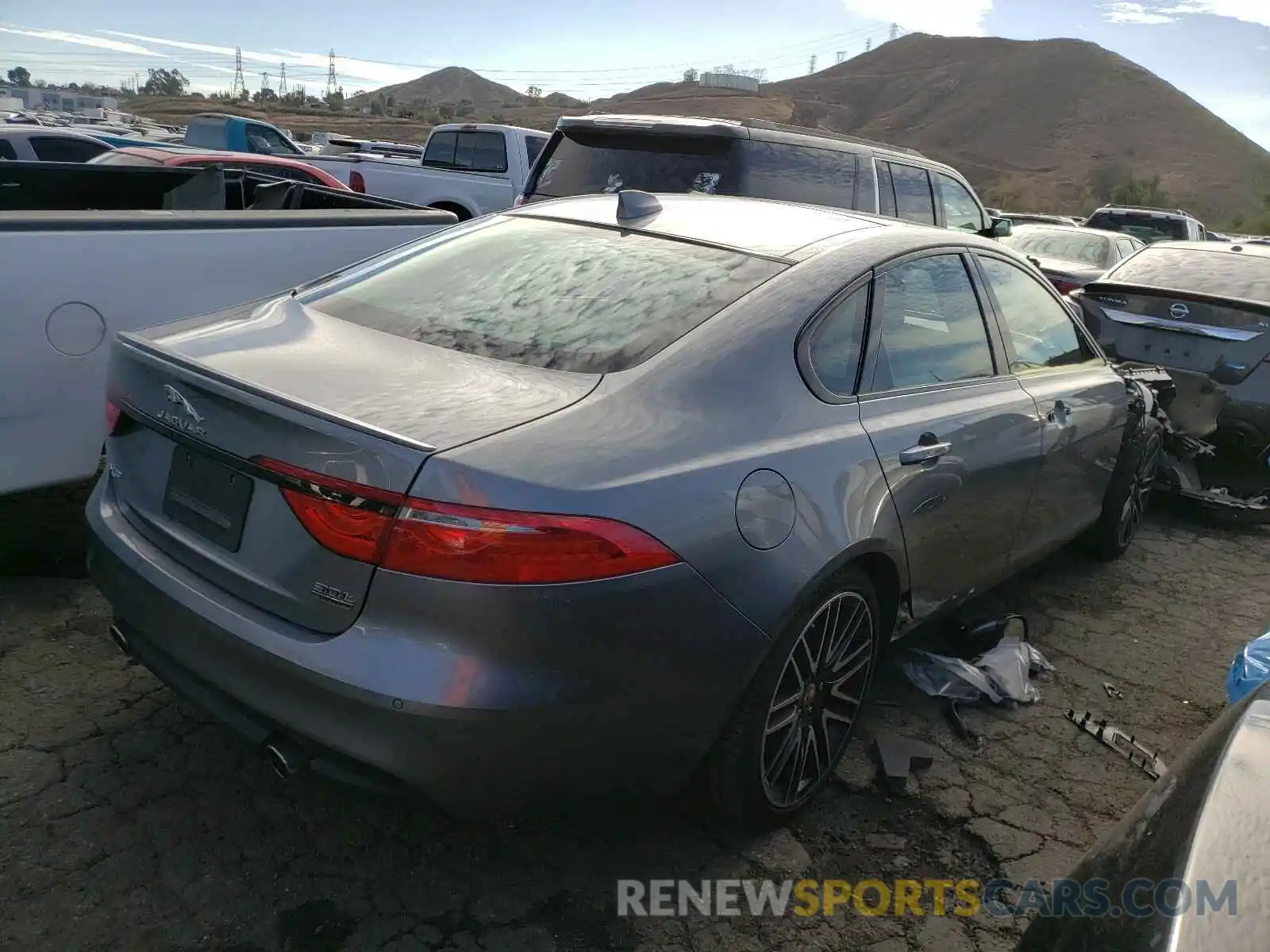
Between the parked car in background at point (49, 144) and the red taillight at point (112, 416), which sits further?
the parked car in background at point (49, 144)

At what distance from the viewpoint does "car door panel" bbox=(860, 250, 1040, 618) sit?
2967 millimetres

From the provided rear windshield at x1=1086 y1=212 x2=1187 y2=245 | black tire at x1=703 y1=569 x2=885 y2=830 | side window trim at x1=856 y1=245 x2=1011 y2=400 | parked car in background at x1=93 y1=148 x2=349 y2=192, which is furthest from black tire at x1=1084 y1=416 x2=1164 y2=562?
rear windshield at x1=1086 y1=212 x2=1187 y2=245

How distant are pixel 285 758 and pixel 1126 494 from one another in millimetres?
4359

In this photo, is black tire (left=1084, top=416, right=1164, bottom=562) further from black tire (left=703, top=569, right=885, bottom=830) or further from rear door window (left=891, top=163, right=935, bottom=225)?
rear door window (left=891, top=163, right=935, bottom=225)

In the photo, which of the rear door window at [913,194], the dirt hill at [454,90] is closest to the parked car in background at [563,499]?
the rear door window at [913,194]

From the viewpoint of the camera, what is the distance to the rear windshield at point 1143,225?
18.5 m

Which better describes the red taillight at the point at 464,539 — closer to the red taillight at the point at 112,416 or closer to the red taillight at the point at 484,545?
the red taillight at the point at 484,545

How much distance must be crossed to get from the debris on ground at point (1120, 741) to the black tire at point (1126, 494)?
63.6 inches

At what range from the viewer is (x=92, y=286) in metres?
3.42

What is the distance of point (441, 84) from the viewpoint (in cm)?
14812

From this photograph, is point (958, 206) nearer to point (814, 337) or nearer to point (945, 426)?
point (945, 426)

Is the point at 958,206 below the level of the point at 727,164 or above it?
below

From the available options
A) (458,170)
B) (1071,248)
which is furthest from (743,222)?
(458,170)

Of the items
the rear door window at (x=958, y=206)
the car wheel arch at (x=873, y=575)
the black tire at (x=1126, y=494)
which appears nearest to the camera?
the car wheel arch at (x=873, y=575)
